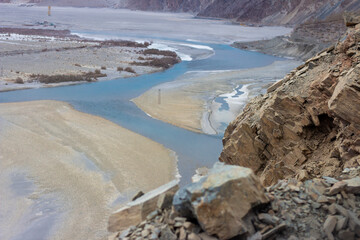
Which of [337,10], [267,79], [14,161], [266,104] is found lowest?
[14,161]

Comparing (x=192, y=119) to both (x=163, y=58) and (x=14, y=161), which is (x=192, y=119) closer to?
(x=14, y=161)

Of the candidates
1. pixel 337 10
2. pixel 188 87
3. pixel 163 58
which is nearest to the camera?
pixel 188 87

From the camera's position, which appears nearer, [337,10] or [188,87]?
[188,87]

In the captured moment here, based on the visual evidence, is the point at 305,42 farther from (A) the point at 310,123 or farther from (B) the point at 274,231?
(B) the point at 274,231

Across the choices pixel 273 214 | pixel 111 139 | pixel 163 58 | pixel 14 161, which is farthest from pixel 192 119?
pixel 163 58

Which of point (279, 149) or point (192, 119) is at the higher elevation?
point (279, 149)

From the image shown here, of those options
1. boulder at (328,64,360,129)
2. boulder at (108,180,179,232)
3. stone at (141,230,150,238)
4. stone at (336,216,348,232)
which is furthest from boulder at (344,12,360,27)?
stone at (141,230,150,238)
